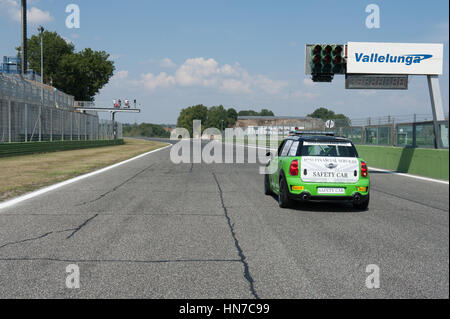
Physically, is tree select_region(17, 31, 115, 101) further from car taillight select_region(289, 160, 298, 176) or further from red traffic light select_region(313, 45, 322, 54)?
car taillight select_region(289, 160, 298, 176)

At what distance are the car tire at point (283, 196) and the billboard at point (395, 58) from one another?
10649mm

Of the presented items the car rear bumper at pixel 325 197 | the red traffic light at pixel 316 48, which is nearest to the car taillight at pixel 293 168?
the car rear bumper at pixel 325 197

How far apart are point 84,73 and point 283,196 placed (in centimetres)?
7943

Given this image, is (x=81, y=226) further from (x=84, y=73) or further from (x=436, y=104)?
(x=84, y=73)

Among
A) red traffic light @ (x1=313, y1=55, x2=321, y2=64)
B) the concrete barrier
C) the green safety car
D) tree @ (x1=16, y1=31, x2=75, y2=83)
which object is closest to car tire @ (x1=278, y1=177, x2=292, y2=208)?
the green safety car

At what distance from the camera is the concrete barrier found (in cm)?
1510

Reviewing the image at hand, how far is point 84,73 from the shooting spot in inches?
3223

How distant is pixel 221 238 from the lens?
6.32 meters

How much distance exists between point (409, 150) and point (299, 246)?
44.3 feet

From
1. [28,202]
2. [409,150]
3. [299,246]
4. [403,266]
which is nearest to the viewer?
[403,266]

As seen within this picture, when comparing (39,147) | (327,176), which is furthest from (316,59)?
(39,147)

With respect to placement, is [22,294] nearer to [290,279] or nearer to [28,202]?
[290,279]

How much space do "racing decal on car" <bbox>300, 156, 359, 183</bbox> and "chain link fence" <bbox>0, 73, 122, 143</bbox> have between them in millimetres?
20921
